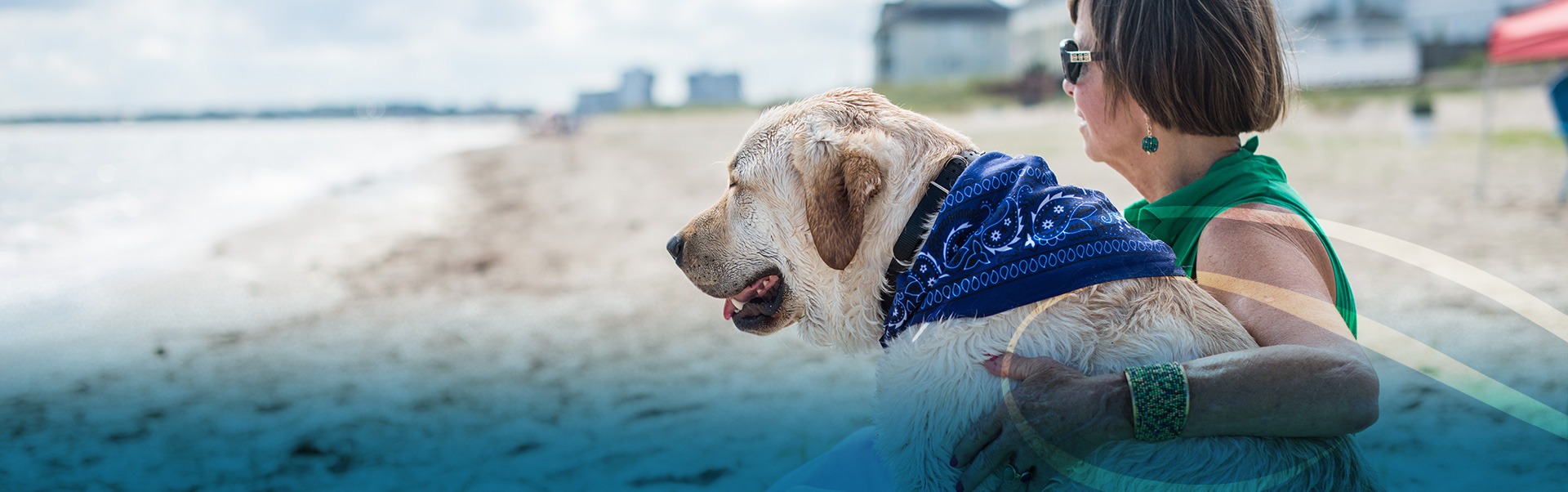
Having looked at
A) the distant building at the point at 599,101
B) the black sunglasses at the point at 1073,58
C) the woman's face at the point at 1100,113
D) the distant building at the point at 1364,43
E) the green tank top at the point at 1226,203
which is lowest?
the green tank top at the point at 1226,203

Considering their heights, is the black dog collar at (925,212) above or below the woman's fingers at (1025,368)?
above

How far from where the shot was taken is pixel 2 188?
1953 cm

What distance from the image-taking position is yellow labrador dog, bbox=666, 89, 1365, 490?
6.18 feet

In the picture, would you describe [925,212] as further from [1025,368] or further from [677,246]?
[677,246]

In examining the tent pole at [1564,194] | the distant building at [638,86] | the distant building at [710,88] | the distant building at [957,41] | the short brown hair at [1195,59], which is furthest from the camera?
the distant building at [638,86]

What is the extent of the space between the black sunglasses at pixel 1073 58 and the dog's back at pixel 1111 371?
2.21ft

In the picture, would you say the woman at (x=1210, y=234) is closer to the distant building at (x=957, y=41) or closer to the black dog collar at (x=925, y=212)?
the black dog collar at (x=925, y=212)

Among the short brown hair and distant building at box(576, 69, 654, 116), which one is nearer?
the short brown hair

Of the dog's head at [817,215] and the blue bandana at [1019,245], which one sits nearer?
the blue bandana at [1019,245]

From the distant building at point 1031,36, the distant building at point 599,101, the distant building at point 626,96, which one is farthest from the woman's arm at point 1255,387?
the distant building at point 599,101

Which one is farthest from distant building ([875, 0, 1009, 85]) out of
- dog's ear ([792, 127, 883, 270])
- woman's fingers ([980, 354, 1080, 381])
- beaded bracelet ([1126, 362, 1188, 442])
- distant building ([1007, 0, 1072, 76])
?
beaded bracelet ([1126, 362, 1188, 442])

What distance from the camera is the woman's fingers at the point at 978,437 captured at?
73.4 inches

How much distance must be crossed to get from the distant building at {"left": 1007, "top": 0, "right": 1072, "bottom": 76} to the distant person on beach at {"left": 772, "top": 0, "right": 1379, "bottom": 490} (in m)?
40.4

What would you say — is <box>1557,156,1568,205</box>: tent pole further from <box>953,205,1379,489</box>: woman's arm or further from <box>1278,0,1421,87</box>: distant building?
<box>1278,0,1421,87</box>: distant building
